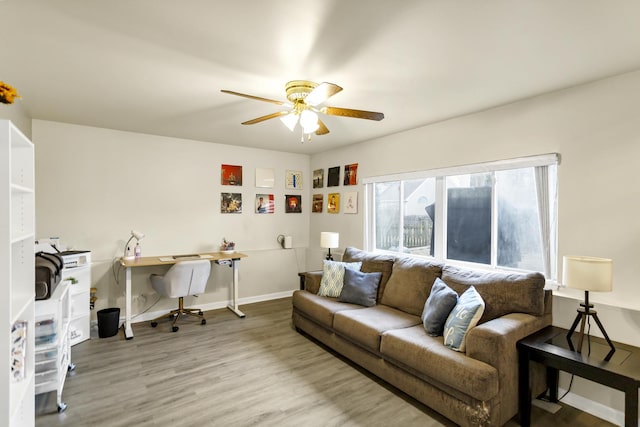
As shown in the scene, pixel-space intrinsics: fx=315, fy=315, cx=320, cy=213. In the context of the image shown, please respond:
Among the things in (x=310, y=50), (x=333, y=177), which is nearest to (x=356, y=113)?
(x=310, y=50)

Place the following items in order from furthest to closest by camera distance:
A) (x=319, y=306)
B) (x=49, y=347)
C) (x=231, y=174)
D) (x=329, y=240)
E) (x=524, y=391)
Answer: (x=231, y=174) < (x=329, y=240) < (x=319, y=306) < (x=49, y=347) < (x=524, y=391)

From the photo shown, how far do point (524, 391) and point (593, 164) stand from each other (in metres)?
1.80

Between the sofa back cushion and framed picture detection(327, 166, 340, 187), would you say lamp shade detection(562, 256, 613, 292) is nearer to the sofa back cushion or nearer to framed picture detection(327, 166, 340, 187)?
the sofa back cushion

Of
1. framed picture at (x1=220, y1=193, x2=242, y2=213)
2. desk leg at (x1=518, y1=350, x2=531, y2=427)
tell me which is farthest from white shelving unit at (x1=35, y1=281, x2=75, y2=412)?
desk leg at (x1=518, y1=350, x2=531, y2=427)

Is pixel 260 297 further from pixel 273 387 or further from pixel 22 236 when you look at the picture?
pixel 22 236

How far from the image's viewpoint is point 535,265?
292 centimetres

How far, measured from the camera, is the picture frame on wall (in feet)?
15.6

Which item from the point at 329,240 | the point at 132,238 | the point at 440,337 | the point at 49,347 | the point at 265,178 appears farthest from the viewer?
the point at 265,178

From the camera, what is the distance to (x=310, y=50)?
6.61 ft

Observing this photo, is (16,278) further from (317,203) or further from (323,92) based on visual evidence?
(317,203)

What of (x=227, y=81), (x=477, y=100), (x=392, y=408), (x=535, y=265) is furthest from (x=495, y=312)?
(x=227, y=81)

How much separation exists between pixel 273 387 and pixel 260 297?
2614mm

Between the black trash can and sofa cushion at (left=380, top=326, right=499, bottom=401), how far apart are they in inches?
123

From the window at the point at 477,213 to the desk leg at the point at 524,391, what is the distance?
3.21 ft
